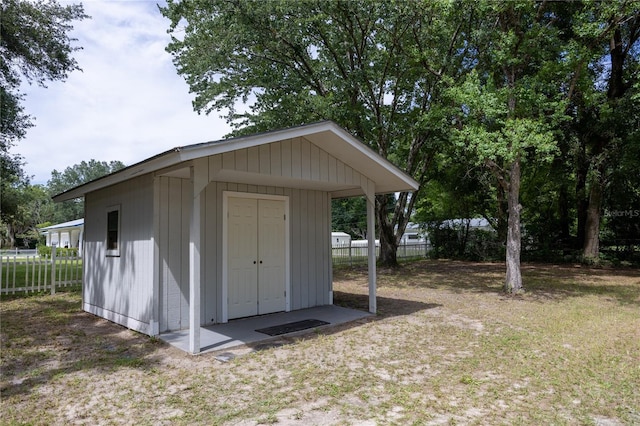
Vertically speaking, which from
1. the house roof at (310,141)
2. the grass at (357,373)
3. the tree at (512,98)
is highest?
the tree at (512,98)

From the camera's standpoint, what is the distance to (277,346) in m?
5.11

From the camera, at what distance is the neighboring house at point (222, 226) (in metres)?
5.19

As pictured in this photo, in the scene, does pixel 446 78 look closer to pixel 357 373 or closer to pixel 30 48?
pixel 357 373

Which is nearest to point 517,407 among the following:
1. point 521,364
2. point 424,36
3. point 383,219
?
point 521,364

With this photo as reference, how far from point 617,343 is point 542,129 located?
4862 mm

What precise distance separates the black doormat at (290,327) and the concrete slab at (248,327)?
11 cm

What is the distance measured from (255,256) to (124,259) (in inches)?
83.1

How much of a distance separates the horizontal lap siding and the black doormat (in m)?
1.71

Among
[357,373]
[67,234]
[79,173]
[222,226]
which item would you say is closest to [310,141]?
[222,226]

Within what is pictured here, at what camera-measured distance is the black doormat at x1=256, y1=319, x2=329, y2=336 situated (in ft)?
19.0

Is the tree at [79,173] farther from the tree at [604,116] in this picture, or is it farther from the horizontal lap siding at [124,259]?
the tree at [604,116]

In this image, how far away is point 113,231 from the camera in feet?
22.6

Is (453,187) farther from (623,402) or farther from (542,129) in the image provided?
(623,402)

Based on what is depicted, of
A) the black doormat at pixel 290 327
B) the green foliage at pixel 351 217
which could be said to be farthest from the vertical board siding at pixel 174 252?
the green foliage at pixel 351 217
